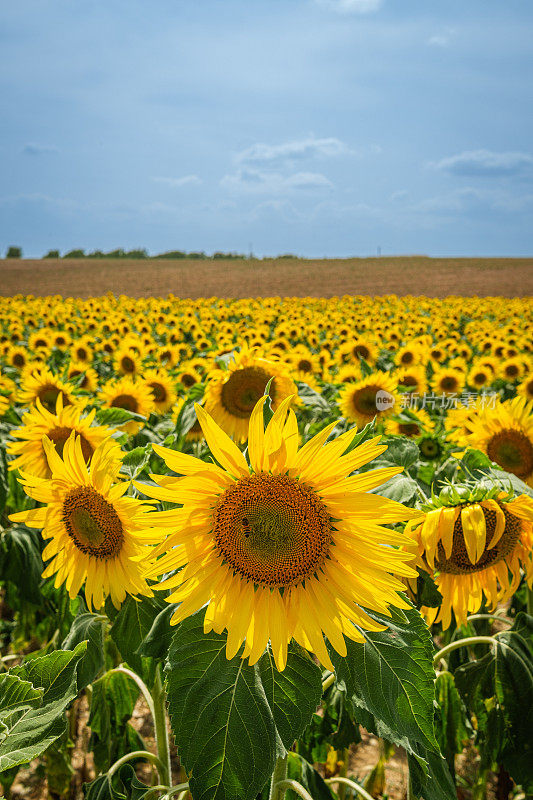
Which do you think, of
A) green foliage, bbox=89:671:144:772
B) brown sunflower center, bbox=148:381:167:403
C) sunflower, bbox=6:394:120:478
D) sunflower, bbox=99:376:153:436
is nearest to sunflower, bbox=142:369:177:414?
brown sunflower center, bbox=148:381:167:403

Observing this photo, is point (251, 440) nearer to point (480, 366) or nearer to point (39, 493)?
point (39, 493)

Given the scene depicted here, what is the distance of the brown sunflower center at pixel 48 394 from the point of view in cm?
397

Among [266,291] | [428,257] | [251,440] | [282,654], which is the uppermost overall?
[428,257]

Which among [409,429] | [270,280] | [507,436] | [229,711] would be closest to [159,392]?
[409,429]

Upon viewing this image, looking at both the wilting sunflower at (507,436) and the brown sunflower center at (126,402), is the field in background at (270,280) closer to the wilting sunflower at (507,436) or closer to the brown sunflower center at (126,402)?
the brown sunflower center at (126,402)

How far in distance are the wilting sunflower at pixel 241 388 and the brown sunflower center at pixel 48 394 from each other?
1.35m

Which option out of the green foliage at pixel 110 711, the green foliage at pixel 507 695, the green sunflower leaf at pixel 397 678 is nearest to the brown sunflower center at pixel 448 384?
the green foliage at pixel 507 695

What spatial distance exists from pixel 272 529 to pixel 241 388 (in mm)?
1854

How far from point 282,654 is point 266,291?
33987 millimetres

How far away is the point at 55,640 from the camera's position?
3256 mm

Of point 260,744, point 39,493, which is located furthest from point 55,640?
point 260,744

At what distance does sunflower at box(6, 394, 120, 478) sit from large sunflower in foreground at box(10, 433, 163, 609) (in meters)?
0.55

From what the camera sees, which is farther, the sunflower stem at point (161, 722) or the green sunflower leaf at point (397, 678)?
the sunflower stem at point (161, 722)

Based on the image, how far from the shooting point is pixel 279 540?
4.13ft
